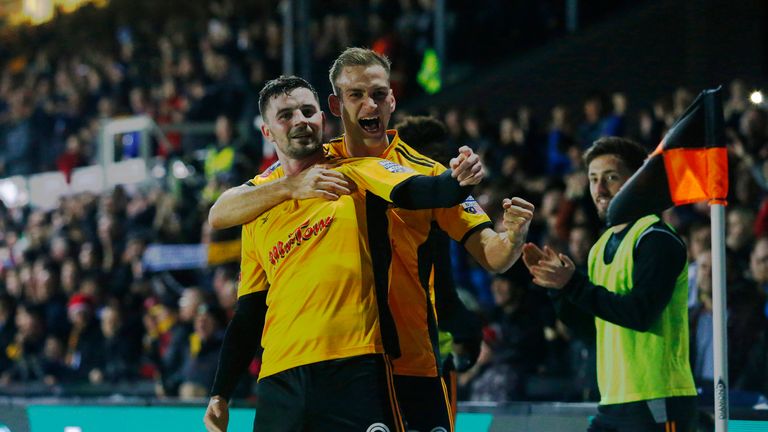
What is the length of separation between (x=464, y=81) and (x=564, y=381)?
24.6 ft

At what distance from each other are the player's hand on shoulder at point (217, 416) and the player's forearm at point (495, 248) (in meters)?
1.08

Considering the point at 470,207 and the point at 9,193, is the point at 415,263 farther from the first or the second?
the point at 9,193

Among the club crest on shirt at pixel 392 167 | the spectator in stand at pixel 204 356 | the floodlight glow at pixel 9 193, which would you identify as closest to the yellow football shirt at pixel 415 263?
the club crest on shirt at pixel 392 167

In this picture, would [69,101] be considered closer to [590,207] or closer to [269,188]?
[590,207]

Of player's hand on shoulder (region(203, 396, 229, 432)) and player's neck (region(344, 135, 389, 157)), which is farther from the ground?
player's neck (region(344, 135, 389, 157))

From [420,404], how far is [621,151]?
1558mm

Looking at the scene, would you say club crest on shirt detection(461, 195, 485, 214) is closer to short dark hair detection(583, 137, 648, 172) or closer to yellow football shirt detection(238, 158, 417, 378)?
yellow football shirt detection(238, 158, 417, 378)

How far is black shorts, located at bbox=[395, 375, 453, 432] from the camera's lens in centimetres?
458

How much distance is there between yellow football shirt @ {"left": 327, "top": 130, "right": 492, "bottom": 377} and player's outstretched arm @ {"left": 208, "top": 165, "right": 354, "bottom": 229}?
30 cm

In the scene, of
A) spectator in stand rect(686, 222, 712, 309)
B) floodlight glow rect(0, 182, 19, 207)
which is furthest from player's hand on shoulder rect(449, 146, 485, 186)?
floodlight glow rect(0, 182, 19, 207)

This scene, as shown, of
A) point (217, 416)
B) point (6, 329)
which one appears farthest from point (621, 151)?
point (6, 329)

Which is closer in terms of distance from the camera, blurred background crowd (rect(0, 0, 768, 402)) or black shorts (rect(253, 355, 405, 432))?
black shorts (rect(253, 355, 405, 432))

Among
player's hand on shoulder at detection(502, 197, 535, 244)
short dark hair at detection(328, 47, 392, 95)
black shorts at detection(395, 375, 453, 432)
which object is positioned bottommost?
black shorts at detection(395, 375, 453, 432)

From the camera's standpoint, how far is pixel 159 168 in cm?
1719
